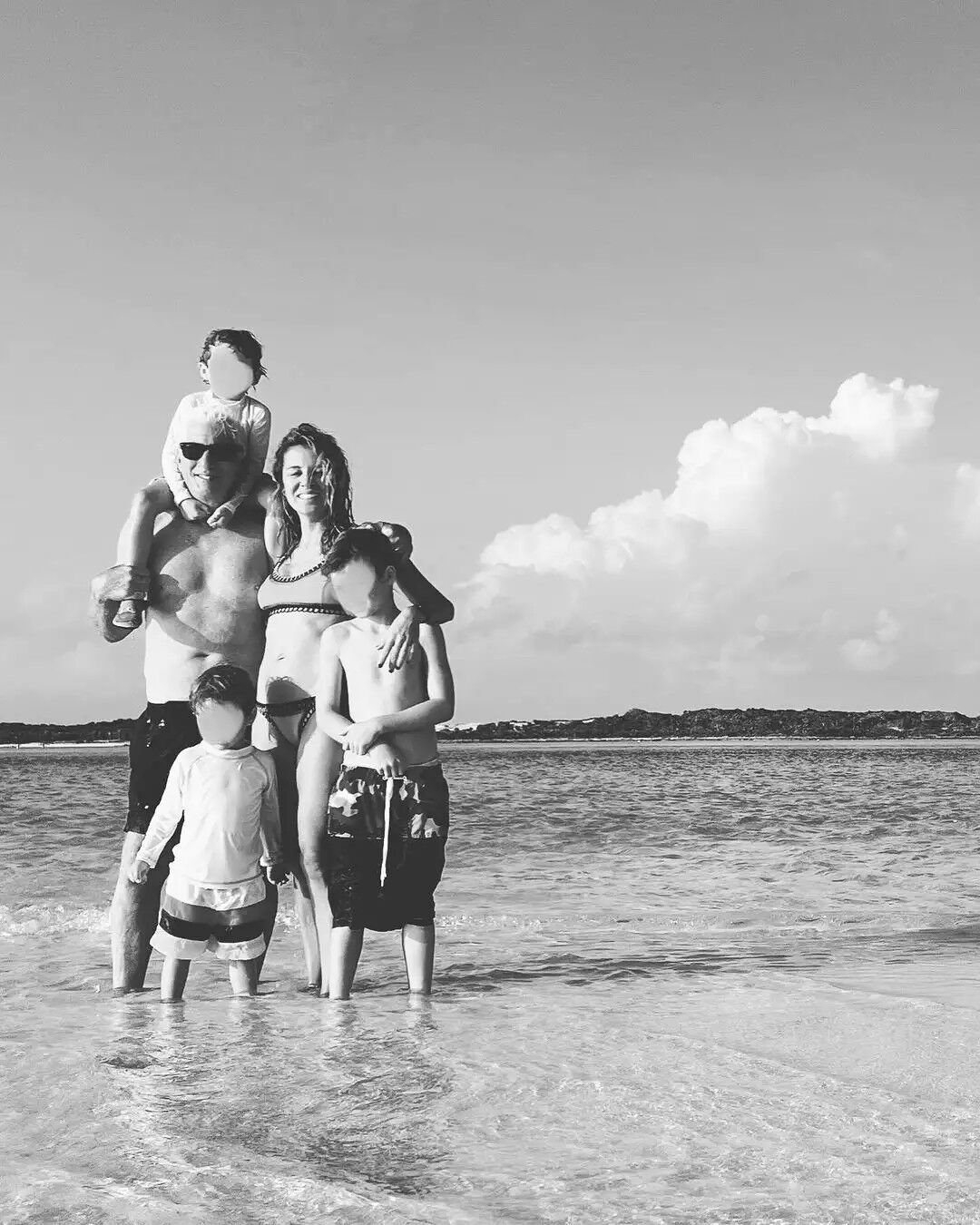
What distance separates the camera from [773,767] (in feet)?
115

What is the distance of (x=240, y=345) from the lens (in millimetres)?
3951

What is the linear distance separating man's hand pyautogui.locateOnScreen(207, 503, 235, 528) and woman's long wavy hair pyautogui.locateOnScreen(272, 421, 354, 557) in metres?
0.21

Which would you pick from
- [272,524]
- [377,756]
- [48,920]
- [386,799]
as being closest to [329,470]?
[272,524]

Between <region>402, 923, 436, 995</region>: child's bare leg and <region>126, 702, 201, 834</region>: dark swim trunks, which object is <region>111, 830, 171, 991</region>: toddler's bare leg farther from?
<region>402, 923, 436, 995</region>: child's bare leg

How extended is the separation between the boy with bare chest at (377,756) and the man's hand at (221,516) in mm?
469

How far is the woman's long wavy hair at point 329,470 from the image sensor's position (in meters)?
3.81

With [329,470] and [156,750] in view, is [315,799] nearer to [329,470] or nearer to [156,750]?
[156,750]

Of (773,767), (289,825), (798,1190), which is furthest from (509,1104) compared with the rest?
(773,767)

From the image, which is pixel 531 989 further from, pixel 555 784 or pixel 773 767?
pixel 773 767

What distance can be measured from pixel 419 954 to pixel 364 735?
0.87m

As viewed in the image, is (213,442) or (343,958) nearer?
(343,958)

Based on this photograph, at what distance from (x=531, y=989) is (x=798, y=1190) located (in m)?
2.30

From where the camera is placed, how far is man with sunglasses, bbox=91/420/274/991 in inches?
155

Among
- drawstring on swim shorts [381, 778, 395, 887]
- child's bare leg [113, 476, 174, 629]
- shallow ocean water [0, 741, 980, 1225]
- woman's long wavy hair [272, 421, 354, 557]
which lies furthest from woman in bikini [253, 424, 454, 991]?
shallow ocean water [0, 741, 980, 1225]
